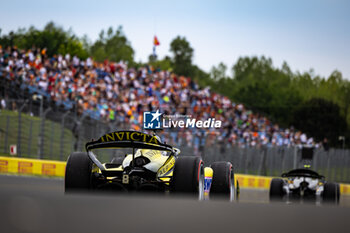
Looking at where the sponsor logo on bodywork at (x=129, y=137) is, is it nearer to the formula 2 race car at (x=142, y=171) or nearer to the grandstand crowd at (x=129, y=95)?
the formula 2 race car at (x=142, y=171)

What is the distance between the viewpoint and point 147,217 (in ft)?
12.7

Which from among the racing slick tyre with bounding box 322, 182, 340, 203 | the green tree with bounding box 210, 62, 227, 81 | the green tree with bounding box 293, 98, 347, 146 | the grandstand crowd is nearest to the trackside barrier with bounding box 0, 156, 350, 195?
the grandstand crowd

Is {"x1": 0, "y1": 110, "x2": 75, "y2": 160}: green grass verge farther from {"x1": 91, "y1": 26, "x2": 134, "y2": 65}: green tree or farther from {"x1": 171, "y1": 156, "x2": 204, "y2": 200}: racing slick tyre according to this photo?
{"x1": 91, "y1": 26, "x2": 134, "y2": 65}: green tree

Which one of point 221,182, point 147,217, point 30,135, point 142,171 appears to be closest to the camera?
point 147,217

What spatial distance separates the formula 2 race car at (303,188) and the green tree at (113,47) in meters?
81.9

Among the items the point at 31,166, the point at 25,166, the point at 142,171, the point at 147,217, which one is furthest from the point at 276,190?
the point at 147,217

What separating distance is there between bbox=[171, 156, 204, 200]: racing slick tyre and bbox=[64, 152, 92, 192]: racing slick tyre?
1085mm

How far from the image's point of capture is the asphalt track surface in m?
3.49

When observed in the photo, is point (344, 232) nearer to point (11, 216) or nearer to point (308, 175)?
point (11, 216)

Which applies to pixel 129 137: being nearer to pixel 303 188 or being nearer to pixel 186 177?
pixel 186 177

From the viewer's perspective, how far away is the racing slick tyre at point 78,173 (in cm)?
735

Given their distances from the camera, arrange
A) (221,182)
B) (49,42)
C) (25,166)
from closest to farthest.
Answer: (221,182), (25,166), (49,42)

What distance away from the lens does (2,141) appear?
2036 cm

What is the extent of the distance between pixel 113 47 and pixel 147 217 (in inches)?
4134
